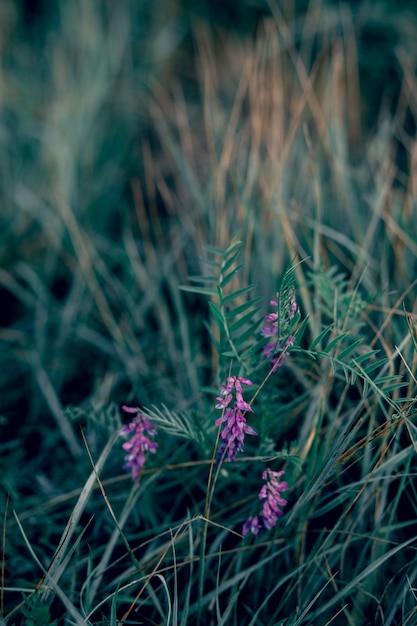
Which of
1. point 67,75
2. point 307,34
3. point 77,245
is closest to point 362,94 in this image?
point 307,34

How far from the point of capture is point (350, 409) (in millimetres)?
862

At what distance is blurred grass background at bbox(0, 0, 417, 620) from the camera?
42.1 inches

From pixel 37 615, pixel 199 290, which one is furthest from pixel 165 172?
pixel 37 615

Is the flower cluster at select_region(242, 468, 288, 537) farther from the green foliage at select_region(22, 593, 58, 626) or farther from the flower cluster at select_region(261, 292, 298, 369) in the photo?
the green foliage at select_region(22, 593, 58, 626)

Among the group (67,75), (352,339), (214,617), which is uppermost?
(67,75)

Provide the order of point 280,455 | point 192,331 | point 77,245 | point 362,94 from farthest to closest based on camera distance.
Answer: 1. point 362,94
2. point 77,245
3. point 192,331
4. point 280,455

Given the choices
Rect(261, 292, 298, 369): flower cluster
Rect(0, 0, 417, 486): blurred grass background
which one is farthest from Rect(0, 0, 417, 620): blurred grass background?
Rect(261, 292, 298, 369): flower cluster

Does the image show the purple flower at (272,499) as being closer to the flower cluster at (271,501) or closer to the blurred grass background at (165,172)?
the flower cluster at (271,501)

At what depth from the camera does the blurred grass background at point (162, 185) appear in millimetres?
1069

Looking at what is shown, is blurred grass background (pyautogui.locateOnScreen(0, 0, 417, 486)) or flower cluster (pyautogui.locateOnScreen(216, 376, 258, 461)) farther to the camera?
blurred grass background (pyautogui.locateOnScreen(0, 0, 417, 486))

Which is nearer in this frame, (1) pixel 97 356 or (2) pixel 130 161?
(1) pixel 97 356

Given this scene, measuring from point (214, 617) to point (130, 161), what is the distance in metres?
1.23

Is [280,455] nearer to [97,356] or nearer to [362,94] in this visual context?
[97,356]

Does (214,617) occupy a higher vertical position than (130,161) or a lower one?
lower
